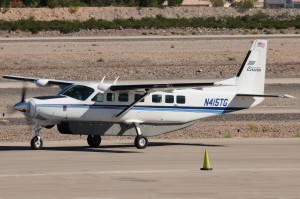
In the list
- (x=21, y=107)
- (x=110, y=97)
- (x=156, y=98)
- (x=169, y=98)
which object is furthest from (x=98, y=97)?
(x=21, y=107)

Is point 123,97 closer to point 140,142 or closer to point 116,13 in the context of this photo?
point 140,142

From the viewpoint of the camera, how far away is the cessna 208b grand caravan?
3067cm

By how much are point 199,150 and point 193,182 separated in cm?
Result: 756

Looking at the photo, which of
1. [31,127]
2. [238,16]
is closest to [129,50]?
[31,127]

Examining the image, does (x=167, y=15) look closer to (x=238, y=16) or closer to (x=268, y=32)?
(x=238, y=16)

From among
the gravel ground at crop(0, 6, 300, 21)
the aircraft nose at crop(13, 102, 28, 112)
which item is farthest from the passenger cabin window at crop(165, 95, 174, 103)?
the gravel ground at crop(0, 6, 300, 21)

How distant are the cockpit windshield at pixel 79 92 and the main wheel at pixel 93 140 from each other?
180cm

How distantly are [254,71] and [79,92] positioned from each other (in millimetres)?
6507

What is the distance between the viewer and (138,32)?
86.2 metres

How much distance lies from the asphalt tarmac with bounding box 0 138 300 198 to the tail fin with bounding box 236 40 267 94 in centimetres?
184

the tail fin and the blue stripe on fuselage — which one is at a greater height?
the tail fin

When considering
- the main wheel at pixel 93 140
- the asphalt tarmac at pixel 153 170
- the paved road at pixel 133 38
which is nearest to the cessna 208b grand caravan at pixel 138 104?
the main wheel at pixel 93 140

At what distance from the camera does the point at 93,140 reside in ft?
106

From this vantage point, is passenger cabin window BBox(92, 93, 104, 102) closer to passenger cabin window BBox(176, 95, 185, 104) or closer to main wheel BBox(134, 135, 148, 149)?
main wheel BBox(134, 135, 148, 149)
